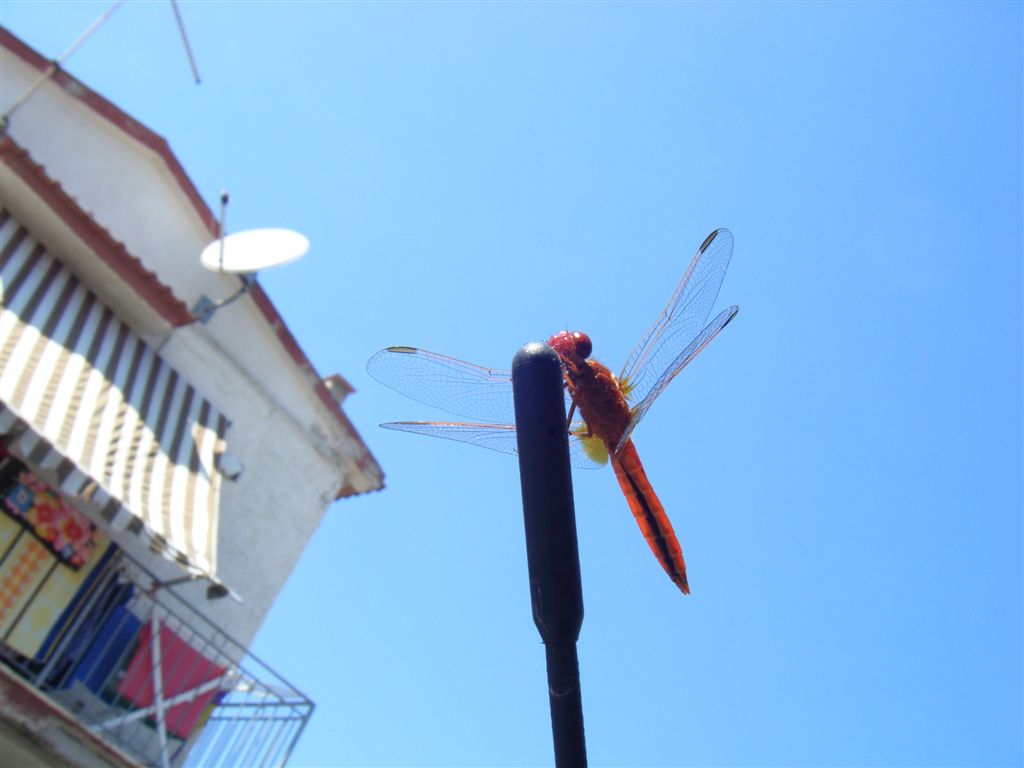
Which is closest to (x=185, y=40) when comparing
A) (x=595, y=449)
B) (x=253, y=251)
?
(x=253, y=251)

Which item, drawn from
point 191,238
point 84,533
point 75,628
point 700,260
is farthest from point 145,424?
point 700,260

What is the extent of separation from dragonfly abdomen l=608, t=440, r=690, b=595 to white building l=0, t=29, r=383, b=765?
14.8 ft

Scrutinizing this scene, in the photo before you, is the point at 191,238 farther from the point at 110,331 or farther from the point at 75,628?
the point at 75,628

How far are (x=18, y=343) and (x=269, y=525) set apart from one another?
11.2 feet

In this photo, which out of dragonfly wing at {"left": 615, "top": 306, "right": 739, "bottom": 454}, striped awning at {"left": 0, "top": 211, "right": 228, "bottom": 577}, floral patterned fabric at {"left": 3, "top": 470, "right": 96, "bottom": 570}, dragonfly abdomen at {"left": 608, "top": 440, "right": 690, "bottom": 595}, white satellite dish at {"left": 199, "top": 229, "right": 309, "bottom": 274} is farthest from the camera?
white satellite dish at {"left": 199, "top": 229, "right": 309, "bottom": 274}

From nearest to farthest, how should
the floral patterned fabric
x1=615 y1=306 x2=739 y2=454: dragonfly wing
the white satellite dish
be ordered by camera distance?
x1=615 y1=306 x2=739 y2=454: dragonfly wing → the floral patterned fabric → the white satellite dish

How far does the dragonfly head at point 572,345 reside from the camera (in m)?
1.62

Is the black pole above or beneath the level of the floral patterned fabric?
beneath

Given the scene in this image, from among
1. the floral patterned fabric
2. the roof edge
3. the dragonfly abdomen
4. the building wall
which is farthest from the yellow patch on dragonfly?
the roof edge

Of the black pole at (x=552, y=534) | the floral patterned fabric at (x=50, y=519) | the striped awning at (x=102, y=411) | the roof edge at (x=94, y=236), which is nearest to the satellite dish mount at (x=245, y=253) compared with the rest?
the roof edge at (x=94, y=236)

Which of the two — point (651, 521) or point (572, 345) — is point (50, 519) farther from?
point (572, 345)

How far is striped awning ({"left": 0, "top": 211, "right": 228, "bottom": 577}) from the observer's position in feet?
18.0

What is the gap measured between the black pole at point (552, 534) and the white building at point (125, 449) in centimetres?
518

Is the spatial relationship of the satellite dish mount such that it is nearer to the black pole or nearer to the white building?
the white building
